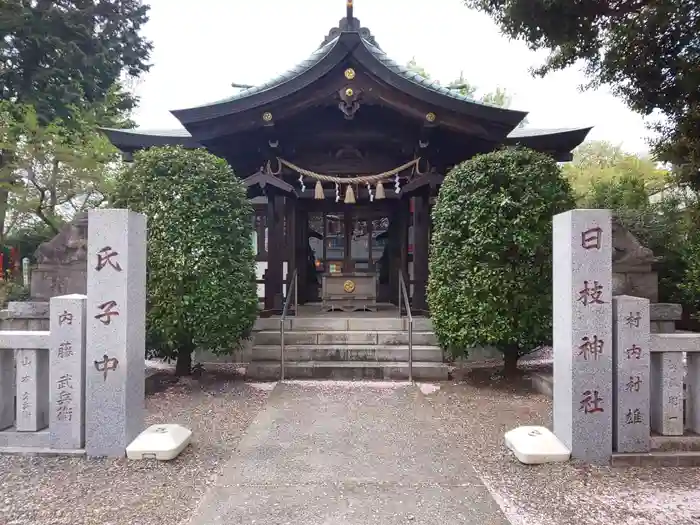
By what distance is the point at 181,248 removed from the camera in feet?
21.0

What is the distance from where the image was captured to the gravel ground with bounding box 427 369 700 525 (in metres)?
3.26

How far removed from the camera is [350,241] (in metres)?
11.4

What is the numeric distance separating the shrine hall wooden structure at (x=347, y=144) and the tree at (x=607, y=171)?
2.08 metres

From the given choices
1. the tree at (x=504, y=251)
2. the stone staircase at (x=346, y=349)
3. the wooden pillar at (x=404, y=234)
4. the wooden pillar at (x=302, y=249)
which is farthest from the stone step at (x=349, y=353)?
the wooden pillar at (x=302, y=249)

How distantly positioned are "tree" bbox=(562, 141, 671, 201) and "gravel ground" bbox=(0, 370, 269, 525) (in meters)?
7.56

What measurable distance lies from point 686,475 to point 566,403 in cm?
101

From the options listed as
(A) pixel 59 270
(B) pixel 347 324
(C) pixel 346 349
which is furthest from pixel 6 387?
(B) pixel 347 324

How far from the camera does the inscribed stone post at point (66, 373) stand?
4.17 meters

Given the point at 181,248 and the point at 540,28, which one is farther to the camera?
the point at 540,28

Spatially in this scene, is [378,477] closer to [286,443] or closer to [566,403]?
[286,443]

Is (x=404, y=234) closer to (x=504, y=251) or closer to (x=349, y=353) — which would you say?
(x=349, y=353)

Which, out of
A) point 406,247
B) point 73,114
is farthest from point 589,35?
point 73,114

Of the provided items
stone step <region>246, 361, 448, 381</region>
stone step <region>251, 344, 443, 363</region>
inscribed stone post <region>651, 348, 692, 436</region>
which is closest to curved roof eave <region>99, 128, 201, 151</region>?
stone step <region>251, 344, 443, 363</region>

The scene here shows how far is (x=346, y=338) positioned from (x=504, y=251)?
9.76ft
